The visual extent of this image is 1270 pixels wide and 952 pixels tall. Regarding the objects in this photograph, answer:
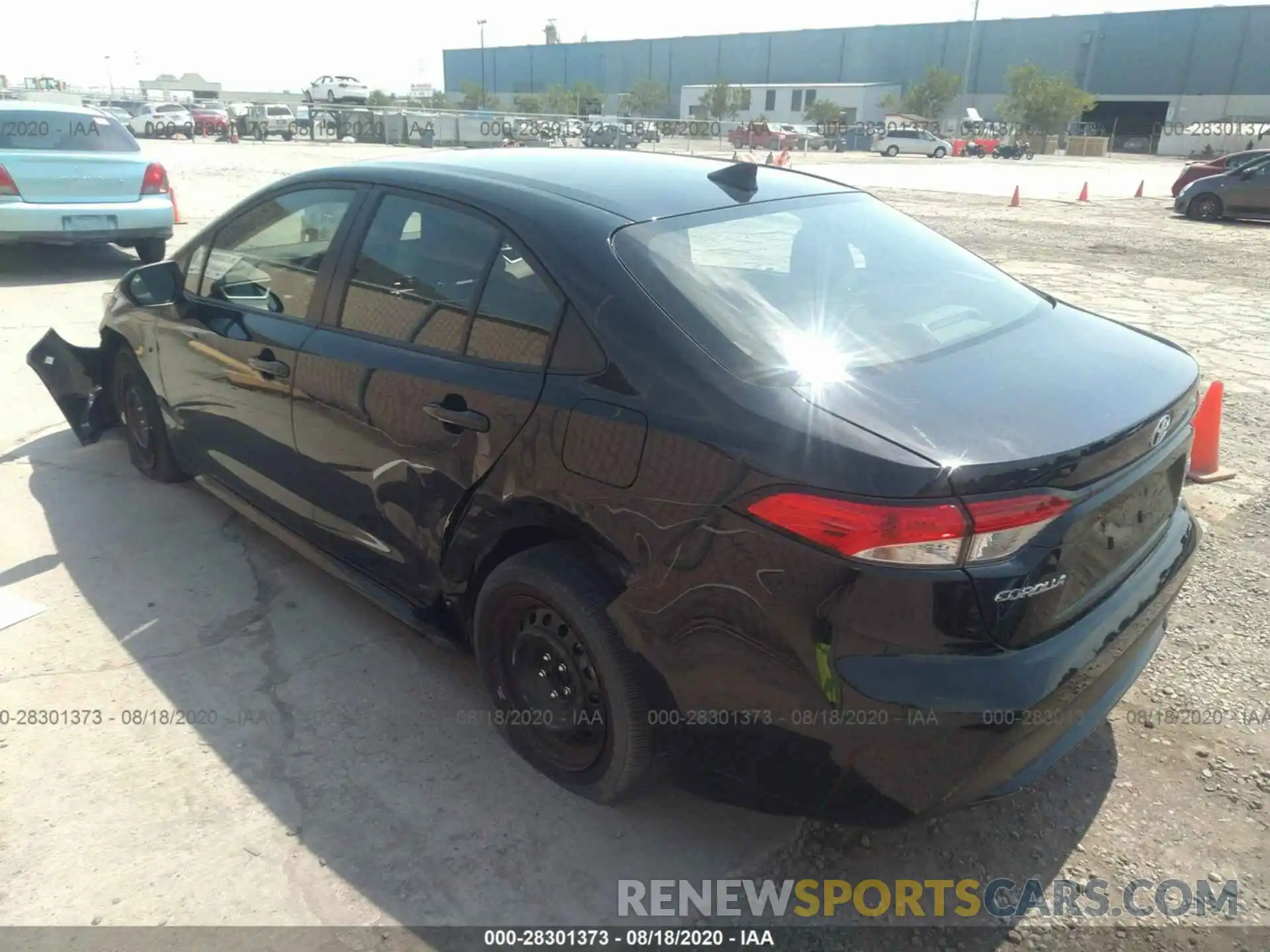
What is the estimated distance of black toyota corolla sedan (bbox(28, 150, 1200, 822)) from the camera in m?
1.97

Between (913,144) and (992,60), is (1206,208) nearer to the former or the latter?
(913,144)

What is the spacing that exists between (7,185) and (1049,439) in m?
9.93

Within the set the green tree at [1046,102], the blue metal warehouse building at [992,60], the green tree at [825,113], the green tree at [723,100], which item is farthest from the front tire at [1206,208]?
the green tree at [723,100]

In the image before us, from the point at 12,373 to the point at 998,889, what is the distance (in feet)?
22.6

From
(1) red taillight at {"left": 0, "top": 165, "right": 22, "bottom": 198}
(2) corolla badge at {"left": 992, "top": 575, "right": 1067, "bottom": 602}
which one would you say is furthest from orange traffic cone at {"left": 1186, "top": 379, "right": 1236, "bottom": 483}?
(1) red taillight at {"left": 0, "top": 165, "right": 22, "bottom": 198}

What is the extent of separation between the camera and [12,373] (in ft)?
21.2

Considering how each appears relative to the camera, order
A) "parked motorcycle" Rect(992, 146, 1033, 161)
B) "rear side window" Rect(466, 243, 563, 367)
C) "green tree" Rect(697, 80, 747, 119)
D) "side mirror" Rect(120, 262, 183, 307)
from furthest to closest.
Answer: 1. "green tree" Rect(697, 80, 747, 119)
2. "parked motorcycle" Rect(992, 146, 1033, 161)
3. "side mirror" Rect(120, 262, 183, 307)
4. "rear side window" Rect(466, 243, 563, 367)

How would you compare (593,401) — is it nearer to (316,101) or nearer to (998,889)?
(998,889)

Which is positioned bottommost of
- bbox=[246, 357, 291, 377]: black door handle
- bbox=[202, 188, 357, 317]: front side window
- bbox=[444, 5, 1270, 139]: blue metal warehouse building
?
bbox=[246, 357, 291, 377]: black door handle

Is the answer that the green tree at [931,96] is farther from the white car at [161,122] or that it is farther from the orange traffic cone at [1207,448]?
the orange traffic cone at [1207,448]

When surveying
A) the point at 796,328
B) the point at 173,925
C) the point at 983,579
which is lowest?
the point at 173,925

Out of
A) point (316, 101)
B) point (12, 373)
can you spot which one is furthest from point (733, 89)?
point (12, 373)

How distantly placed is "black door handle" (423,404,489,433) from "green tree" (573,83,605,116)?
67.3m

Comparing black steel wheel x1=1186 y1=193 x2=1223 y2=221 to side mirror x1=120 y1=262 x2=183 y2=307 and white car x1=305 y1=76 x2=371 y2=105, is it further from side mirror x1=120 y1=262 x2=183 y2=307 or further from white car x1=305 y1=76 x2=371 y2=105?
white car x1=305 y1=76 x2=371 y2=105
